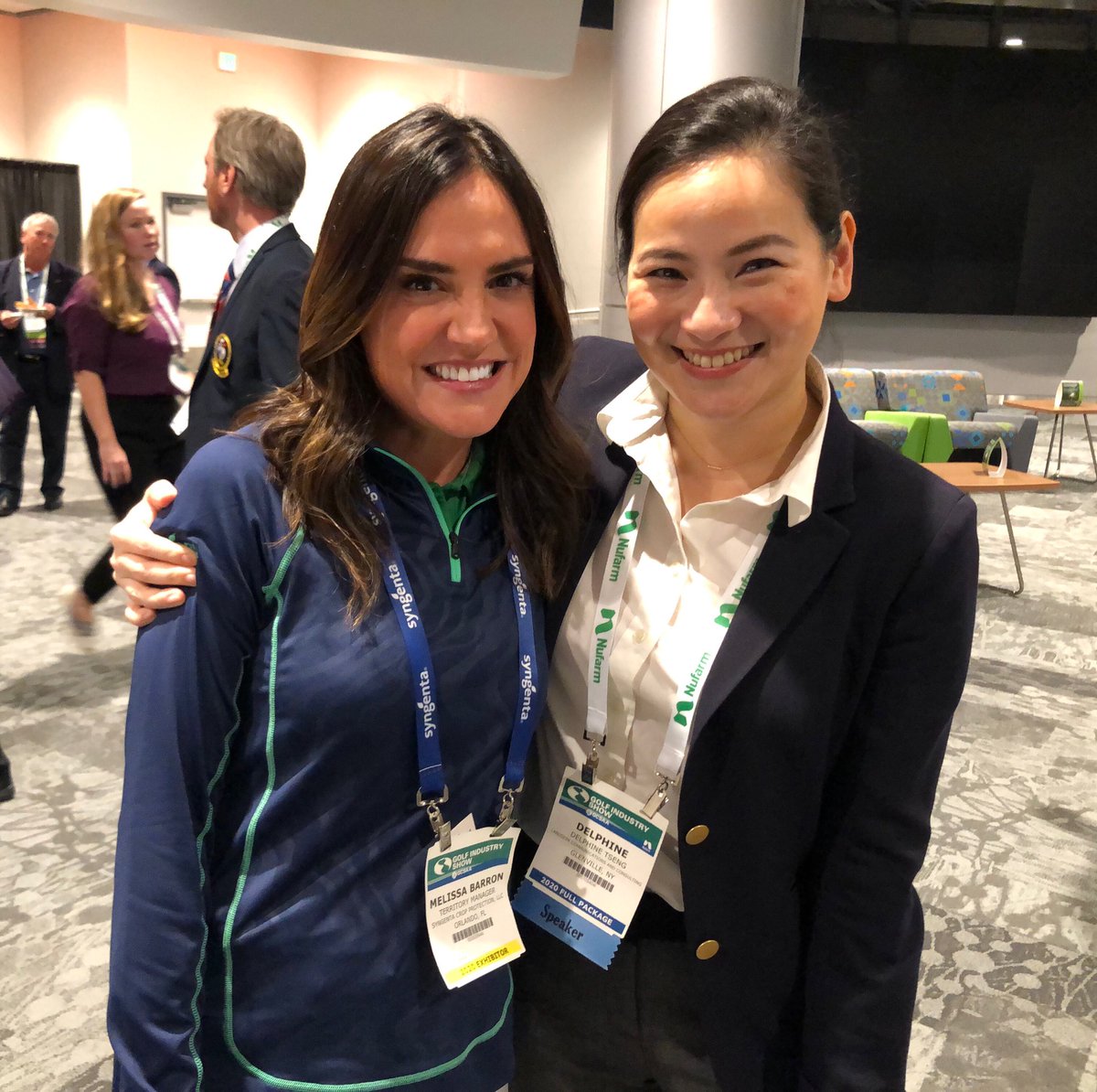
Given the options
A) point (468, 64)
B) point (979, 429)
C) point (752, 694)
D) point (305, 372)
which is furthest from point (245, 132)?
point (979, 429)

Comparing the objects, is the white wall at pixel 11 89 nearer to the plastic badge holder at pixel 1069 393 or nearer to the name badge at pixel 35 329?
the name badge at pixel 35 329

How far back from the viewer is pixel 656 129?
3.91 ft

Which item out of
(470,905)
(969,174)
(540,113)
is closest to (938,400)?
(969,174)

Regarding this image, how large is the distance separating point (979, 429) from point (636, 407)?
7.88 m

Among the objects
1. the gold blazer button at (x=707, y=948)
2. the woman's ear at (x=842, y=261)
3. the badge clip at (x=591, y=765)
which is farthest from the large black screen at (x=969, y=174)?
the gold blazer button at (x=707, y=948)

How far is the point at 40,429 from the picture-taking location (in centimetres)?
604

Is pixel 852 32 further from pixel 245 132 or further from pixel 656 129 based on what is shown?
pixel 656 129

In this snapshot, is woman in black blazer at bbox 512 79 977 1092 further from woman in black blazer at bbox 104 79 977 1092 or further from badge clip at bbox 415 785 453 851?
badge clip at bbox 415 785 453 851

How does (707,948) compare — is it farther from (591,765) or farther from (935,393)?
(935,393)

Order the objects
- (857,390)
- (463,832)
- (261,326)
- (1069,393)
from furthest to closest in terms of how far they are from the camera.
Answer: (857,390), (1069,393), (261,326), (463,832)

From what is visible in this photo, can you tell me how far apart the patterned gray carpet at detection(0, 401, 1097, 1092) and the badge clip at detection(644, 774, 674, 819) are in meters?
1.45

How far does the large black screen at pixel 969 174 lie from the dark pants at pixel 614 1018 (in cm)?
1006

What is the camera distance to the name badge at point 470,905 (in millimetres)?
1109

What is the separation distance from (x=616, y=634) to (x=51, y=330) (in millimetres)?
5748
